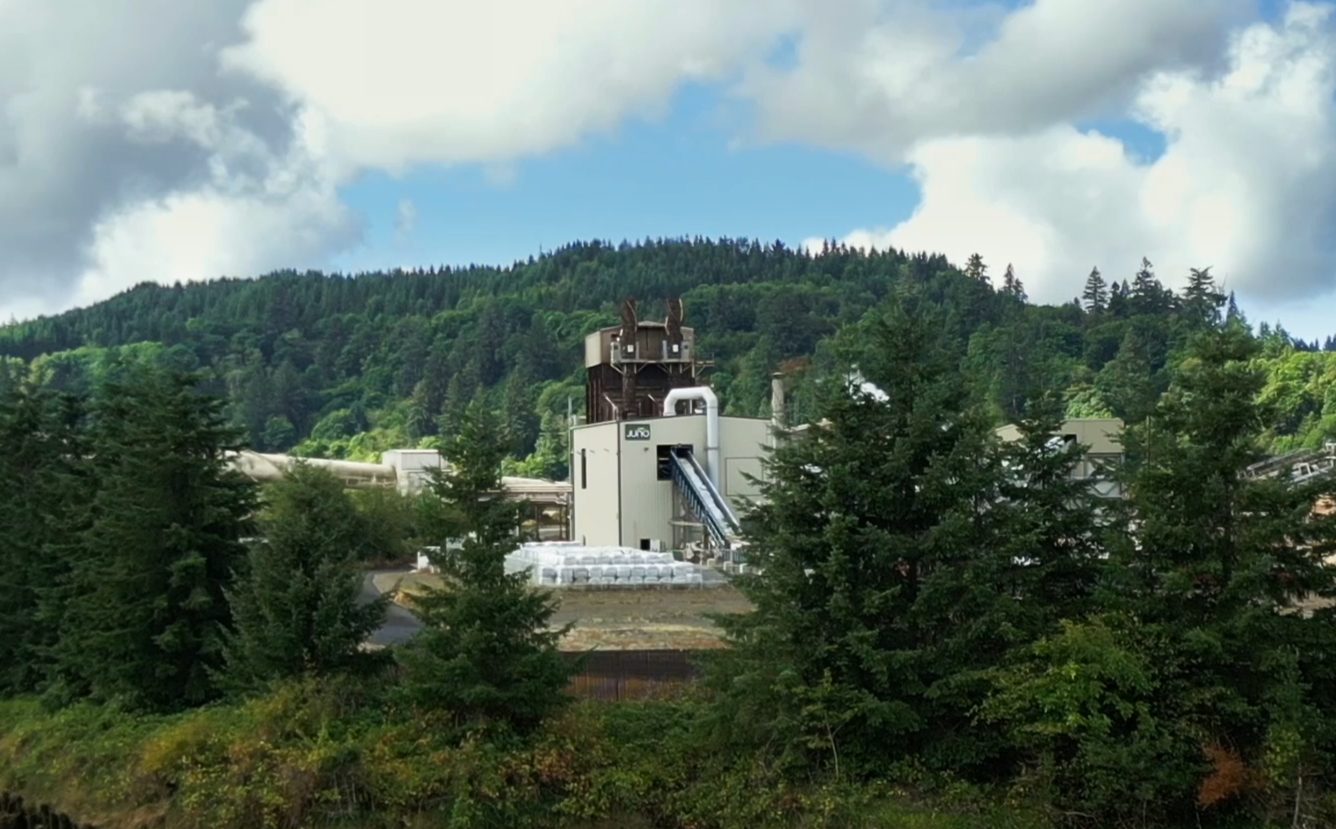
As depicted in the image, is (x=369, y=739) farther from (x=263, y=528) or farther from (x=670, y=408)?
(x=670, y=408)

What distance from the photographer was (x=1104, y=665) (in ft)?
63.4

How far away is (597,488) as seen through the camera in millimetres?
56344

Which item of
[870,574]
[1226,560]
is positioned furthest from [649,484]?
[1226,560]

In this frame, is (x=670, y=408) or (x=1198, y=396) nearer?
(x=1198, y=396)

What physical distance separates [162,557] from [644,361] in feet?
132

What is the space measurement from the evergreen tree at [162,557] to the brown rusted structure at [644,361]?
1487 inches

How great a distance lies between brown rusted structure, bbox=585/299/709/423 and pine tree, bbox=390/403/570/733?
43.3 meters

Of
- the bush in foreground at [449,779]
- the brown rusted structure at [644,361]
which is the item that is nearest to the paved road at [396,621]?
the bush in foreground at [449,779]

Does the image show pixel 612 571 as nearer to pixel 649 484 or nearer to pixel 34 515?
pixel 649 484

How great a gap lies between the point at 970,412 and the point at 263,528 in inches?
648

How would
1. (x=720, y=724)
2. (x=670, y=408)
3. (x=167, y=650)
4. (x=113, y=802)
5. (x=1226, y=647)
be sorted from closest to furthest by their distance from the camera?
(x=1226, y=647)
(x=720, y=724)
(x=113, y=802)
(x=167, y=650)
(x=670, y=408)

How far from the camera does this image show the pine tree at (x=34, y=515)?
3253 centimetres

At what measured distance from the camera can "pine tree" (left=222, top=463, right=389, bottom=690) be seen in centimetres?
2472

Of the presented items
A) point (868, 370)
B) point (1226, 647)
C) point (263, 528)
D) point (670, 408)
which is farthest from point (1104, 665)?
point (670, 408)
